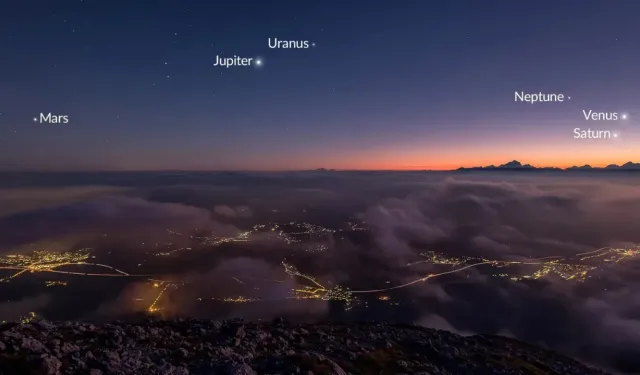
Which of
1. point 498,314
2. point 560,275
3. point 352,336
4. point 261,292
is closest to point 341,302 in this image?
point 261,292

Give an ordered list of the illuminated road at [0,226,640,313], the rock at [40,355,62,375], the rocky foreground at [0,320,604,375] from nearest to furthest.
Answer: the rock at [40,355,62,375] < the rocky foreground at [0,320,604,375] < the illuminated road at [0,226,640,313]

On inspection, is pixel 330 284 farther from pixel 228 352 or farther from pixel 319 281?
pixel 228 352

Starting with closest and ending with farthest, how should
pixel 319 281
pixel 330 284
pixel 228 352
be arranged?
pixel 228 352 → pixel 330 284 → pixel 319 281

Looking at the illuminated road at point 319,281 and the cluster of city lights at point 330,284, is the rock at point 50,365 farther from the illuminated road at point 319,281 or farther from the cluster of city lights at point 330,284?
the illuminated road at point 319,281

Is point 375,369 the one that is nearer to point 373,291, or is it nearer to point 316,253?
point 373,291

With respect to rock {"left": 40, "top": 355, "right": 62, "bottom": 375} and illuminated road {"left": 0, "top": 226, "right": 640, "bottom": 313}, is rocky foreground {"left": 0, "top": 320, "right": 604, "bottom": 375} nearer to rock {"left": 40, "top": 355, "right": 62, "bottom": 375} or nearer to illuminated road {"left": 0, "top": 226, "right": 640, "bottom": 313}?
rock {"left": 40, "top": 355, "right": 62, "bottom": 375}

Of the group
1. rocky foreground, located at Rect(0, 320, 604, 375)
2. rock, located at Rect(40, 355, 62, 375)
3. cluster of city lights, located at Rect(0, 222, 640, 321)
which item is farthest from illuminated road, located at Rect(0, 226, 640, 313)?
rock, located at Rect(40, 355, 62, 375)

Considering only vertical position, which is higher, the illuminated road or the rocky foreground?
the rocky foreground

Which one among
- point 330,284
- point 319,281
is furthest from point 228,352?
point 319,281

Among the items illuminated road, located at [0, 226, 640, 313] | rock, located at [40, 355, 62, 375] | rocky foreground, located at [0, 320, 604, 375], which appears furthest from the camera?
illuminated road, located at [0, 226, 640, 313]
